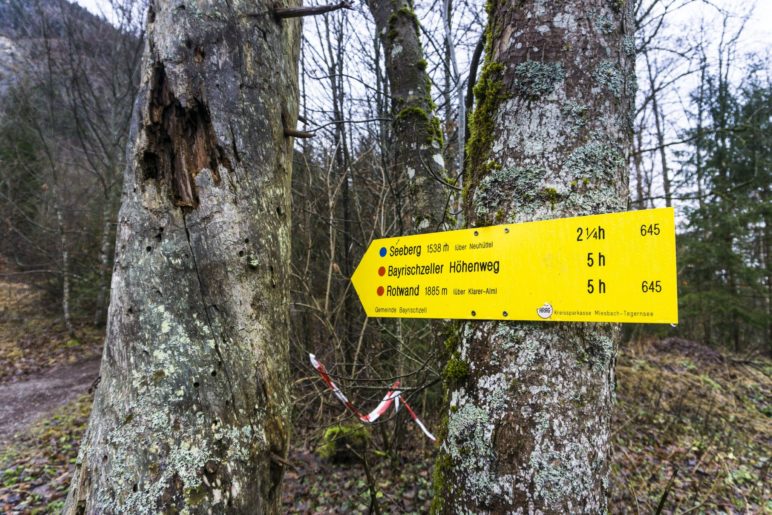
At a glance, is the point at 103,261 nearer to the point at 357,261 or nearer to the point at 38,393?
the point at 38,393

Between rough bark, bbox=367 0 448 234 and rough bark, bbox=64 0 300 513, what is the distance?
5.69ft

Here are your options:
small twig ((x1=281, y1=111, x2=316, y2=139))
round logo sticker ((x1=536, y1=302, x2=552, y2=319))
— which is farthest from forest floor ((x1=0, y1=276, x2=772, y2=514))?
small twig ((x1=281, y1=111, x2=316, y2=139))

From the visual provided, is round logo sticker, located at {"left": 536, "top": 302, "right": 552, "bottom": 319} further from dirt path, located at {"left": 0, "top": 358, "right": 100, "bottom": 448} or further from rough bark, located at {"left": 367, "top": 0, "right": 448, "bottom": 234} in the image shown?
dirt path, located at {"left": 0, "top": 358, "right": 100, "bottom": 448}

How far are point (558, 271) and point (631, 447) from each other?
5115 mm

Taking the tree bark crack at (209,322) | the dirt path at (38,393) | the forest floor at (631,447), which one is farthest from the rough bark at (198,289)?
the dirt path at (38,393)

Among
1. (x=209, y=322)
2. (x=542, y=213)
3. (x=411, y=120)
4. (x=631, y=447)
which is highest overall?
(x=411, y=120)

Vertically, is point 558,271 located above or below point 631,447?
above

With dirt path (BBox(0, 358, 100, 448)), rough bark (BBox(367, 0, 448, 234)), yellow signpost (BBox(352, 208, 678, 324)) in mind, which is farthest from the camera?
dirt path (BBox(0, 358, 100, 448))

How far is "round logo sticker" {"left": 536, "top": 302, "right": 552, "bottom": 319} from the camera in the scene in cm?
104

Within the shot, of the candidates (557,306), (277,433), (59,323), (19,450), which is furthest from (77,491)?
(59,323)

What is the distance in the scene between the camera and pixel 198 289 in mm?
1240

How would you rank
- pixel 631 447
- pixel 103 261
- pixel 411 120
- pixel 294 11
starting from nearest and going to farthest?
pixel 294 11 → pixel 411 120 → pixel 631 447 → pixel 103 261

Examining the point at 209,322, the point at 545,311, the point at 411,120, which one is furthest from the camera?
the point at 411,120

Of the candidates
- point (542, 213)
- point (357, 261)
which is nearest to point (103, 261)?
point (357, 261)
